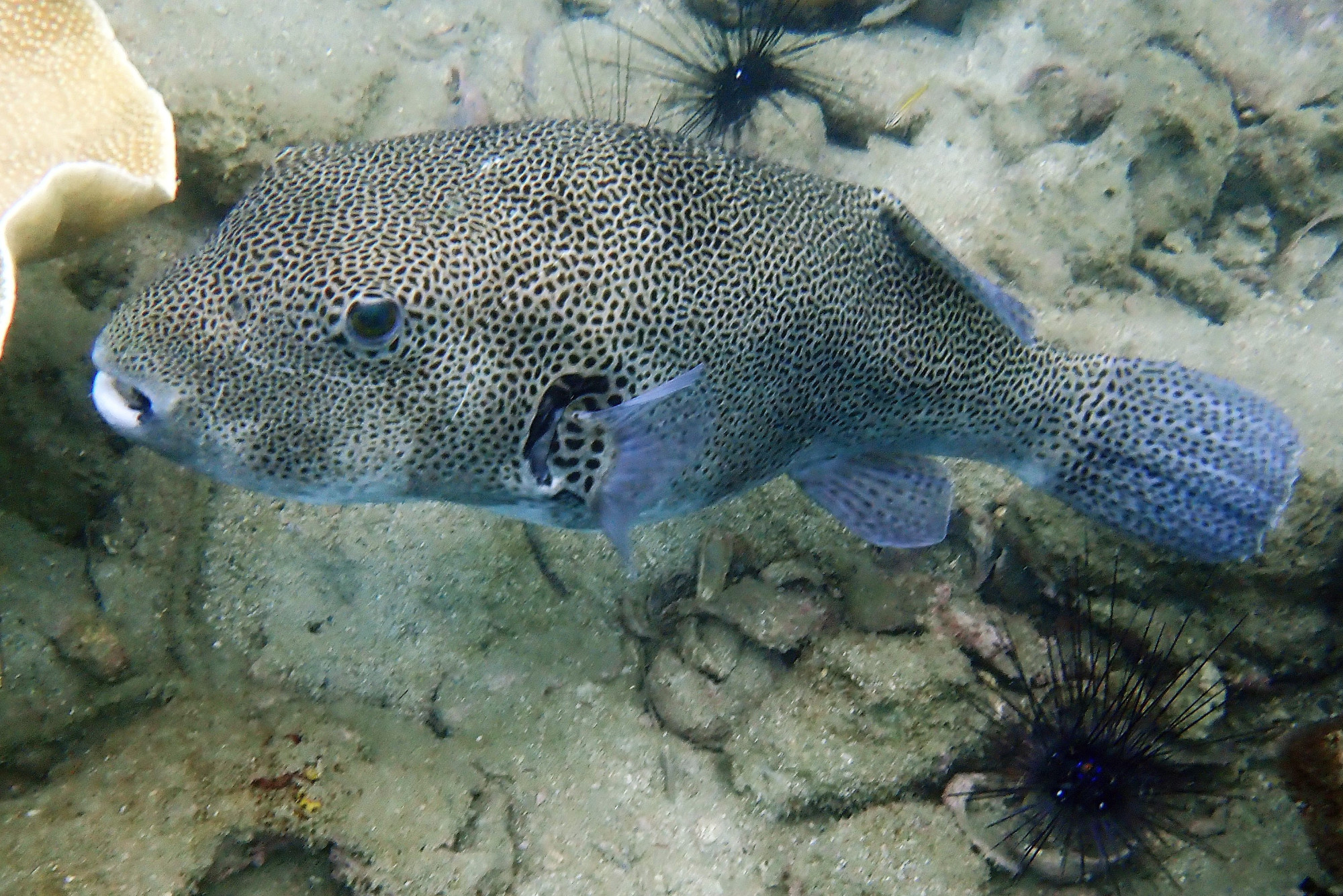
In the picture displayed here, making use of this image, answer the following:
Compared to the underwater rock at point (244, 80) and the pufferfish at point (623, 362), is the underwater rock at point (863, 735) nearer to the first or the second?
the pufferfish at point (623, 362)

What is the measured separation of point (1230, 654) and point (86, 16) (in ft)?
18.2

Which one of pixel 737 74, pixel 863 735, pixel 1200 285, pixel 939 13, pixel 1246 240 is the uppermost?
pixel 939 13

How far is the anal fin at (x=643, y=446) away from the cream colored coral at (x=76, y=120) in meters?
1.76

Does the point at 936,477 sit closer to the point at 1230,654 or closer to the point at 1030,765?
the point at 1030,765

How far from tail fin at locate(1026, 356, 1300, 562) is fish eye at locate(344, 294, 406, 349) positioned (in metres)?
2.64

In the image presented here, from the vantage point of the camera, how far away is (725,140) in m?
4.73

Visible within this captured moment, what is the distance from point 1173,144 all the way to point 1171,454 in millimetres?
3053

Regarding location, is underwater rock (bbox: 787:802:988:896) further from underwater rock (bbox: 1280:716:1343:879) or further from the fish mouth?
the fish mouth

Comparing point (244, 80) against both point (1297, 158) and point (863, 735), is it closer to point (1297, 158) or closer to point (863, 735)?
point (863, 735)

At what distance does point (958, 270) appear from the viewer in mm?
2840

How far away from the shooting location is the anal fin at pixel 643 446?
2.32 m

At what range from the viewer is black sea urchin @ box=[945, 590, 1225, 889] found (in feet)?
10.2

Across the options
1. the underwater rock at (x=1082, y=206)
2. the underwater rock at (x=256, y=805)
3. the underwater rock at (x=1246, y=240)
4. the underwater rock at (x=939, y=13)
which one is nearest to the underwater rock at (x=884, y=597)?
the underwater rock at (x=256, y=805)

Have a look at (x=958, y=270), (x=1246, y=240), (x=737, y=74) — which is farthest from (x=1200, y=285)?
(x=737, y=74)
